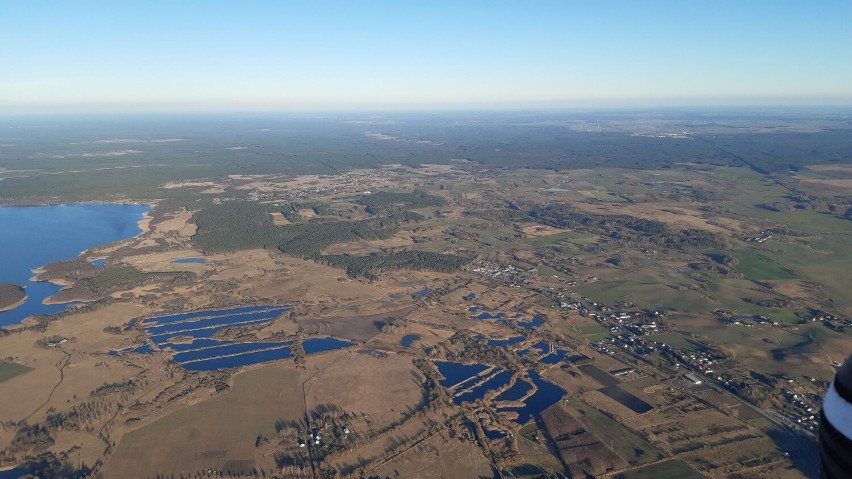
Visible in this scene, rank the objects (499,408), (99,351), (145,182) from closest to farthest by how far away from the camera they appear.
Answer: (499,408)
(99,351)
(145,182)

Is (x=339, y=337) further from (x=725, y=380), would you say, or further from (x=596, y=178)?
(x=596, y=178)

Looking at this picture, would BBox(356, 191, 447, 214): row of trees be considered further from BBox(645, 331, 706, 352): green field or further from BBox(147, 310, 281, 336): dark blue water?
BBox(645, 331, 706, 352): green field

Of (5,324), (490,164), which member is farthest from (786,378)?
(490,164)

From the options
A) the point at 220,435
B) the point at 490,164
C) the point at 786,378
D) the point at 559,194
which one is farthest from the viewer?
the point at 490,164

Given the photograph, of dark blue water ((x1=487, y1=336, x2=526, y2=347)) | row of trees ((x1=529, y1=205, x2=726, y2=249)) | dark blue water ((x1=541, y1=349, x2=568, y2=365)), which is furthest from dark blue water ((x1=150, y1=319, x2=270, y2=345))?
row of trees ((x1=529, y1=205, x2=726, y2=249))

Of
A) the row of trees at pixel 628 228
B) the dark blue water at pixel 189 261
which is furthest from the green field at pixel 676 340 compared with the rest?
the dark blue water at pixel 189 261

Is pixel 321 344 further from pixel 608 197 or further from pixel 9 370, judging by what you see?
pixel 608 197
